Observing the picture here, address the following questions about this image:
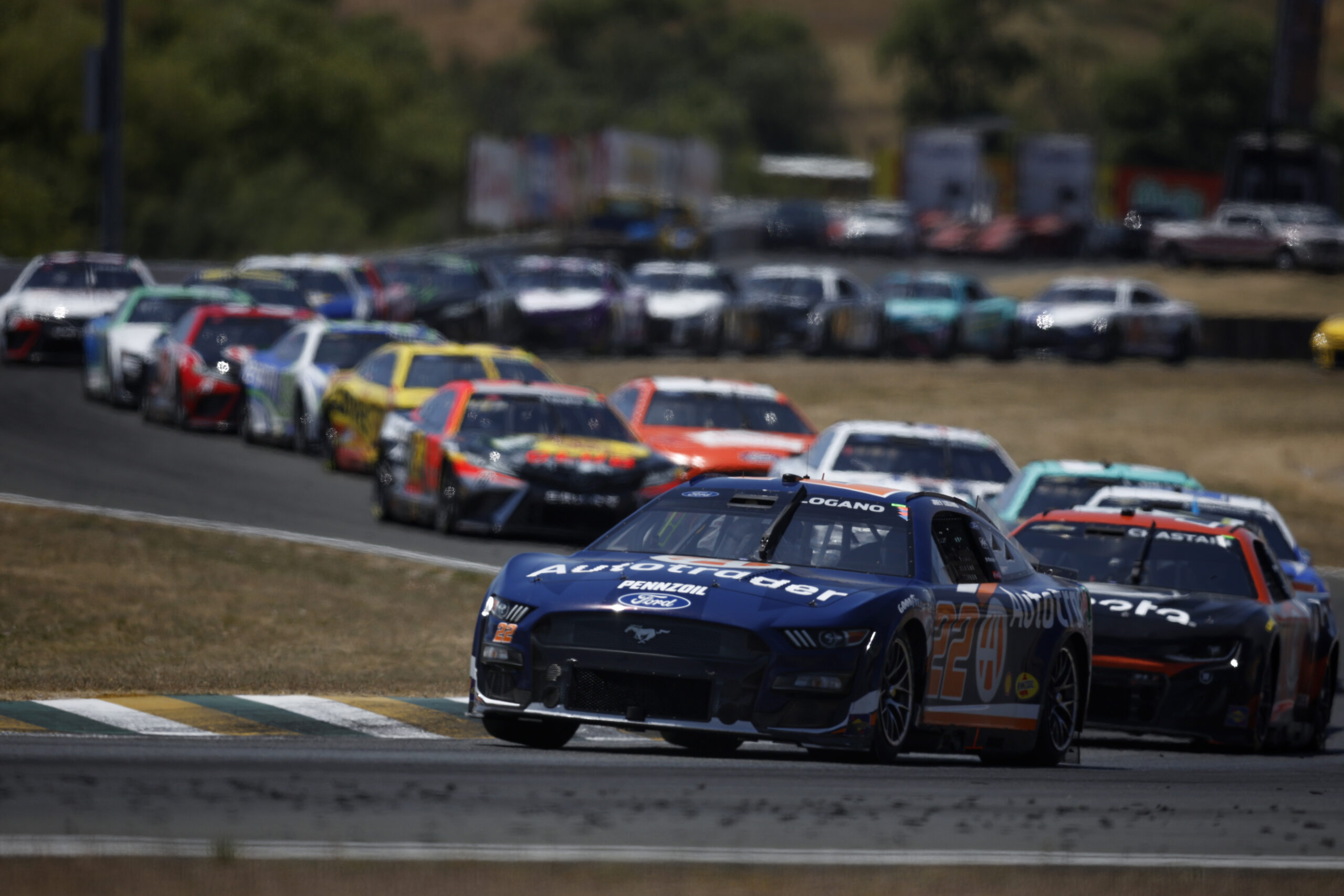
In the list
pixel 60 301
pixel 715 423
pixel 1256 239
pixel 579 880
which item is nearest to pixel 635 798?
pixel 579 880

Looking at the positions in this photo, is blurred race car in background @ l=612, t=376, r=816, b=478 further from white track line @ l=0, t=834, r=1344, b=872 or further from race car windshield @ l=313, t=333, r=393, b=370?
white track line @ l=0, t=834, r=1344, b=872

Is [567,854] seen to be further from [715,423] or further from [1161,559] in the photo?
[715,423]

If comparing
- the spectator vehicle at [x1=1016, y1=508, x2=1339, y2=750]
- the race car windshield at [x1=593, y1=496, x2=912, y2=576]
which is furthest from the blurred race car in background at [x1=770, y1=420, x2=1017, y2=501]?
the race car windshield at [x1=593, y1=496, x2=912, y2=576]

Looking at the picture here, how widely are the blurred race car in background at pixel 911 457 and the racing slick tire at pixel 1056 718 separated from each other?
7482 millimetres

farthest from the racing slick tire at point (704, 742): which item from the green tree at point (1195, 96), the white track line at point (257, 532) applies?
→ the green tree at point (1195, 96)

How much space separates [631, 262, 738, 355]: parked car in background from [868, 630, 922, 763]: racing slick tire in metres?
26.4

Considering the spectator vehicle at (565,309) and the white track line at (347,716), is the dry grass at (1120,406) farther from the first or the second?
the white track line at (347,716)

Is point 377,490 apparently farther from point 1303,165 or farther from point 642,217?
point 1303,165

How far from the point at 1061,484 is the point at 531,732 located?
28.9 feet

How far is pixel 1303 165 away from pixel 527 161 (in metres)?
22.9

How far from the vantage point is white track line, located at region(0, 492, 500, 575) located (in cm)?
1702

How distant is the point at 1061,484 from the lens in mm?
17188

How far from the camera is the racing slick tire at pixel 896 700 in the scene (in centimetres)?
866

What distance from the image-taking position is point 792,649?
847 cm
